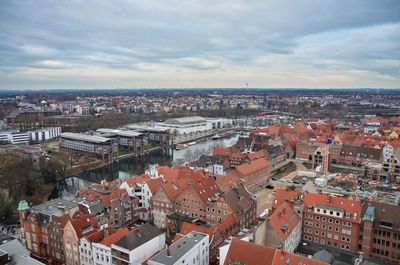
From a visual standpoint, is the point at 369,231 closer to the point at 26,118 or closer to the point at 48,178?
the point at 48,178

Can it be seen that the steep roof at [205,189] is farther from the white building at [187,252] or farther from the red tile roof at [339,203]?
the red tile roof at [339,203]


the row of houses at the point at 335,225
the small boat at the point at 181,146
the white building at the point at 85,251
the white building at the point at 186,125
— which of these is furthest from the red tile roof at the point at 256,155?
the white building at the point at 186,125

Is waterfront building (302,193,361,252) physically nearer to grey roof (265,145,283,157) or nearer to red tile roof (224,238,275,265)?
red tile roof (224,238,275,265)

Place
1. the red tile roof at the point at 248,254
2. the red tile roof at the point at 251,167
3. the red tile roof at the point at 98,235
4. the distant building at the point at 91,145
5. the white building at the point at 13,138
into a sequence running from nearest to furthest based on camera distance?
the red tile roof at the point at 248,254
the red tile roof at the point at 98,235
the red tile roof at the point at 251,167
the distant building at the point at 91,145
the white building at the point at 13,138

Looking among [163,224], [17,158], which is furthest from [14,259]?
[17,158]

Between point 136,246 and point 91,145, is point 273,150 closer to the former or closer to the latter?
point 91,145

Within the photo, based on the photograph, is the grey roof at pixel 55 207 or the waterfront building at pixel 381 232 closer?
the waterfront building at pixel 381 232
